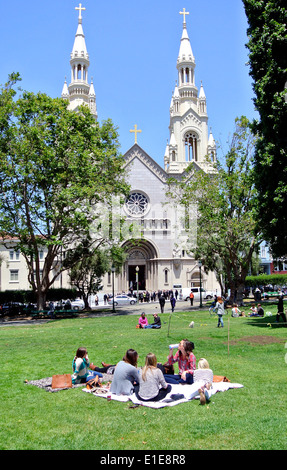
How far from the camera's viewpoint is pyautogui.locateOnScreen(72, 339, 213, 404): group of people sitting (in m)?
7.66

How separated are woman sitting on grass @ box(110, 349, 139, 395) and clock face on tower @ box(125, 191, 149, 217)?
48.9 m

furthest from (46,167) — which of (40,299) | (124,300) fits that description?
(124,300)

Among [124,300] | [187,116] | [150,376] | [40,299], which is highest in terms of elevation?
[187,116]

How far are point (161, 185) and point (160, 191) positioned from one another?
2.96 feet

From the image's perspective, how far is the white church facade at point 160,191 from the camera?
55594 mm

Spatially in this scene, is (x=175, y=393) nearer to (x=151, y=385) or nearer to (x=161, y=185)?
(x=151, y=385)

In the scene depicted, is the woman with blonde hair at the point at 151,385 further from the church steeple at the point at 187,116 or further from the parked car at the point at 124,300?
the church steeple at the point at 187,116

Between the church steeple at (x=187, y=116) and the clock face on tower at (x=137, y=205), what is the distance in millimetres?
6761

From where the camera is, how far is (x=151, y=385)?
764 centimetres

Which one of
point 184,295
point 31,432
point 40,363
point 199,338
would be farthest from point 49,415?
point 184,295

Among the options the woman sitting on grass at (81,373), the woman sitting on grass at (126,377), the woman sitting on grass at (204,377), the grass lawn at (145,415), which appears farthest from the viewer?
the woman sitting on grass at (81,373)

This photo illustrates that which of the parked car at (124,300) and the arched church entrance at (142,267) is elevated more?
the arched church entrance at (142,267)

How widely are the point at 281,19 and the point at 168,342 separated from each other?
14313mm

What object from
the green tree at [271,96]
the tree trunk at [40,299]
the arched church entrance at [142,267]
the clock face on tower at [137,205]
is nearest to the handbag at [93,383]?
the green tree at [271,96]
